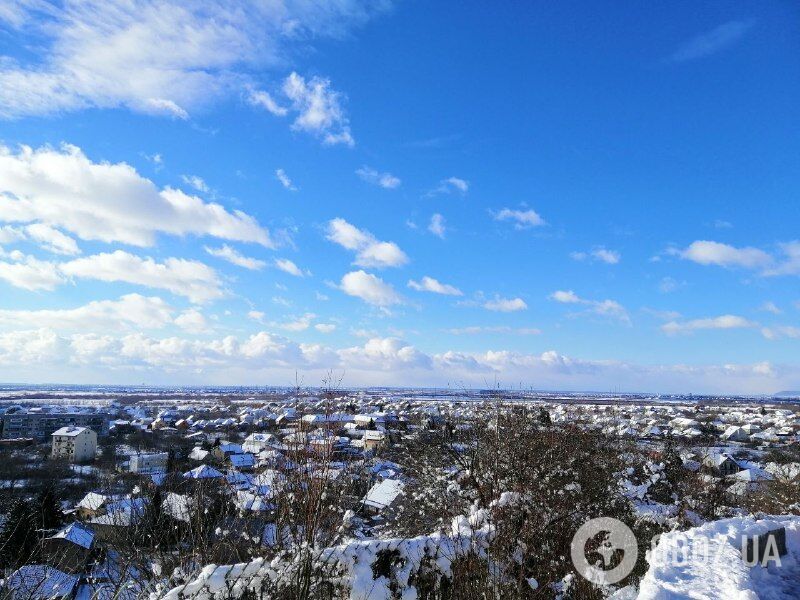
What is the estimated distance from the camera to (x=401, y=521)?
41.4 ft

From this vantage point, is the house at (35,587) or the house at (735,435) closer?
the house at (35,587)

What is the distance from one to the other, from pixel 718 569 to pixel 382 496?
14.5 m

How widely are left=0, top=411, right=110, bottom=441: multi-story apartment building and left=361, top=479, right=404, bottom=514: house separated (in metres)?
45.4

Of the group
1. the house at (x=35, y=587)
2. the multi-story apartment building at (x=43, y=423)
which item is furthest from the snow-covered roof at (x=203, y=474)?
the multi-story apartment building at (x=43, y=423)

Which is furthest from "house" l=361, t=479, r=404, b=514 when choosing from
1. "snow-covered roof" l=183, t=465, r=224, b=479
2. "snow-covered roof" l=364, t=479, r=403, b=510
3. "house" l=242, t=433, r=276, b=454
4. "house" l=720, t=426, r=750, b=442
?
"house" l=720, t=426, r=750, b=442

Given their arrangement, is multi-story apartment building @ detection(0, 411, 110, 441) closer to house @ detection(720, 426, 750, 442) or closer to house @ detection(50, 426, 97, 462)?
house @ detection(50, 426, 97, 462)

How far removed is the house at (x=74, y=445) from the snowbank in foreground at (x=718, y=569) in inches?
1706

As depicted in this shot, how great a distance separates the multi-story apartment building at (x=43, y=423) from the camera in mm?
53062

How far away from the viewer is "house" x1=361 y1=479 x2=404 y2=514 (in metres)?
16.2

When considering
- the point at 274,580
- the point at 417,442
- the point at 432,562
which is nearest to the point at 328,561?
the point at 274,580

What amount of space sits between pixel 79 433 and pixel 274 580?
141 feet

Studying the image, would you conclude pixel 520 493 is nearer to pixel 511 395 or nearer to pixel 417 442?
pixel 511 395

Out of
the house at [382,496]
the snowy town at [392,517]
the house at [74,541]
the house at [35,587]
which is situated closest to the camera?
the house at [35,587]

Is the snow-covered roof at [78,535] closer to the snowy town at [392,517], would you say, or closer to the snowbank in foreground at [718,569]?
the snowy town at [392,517]
